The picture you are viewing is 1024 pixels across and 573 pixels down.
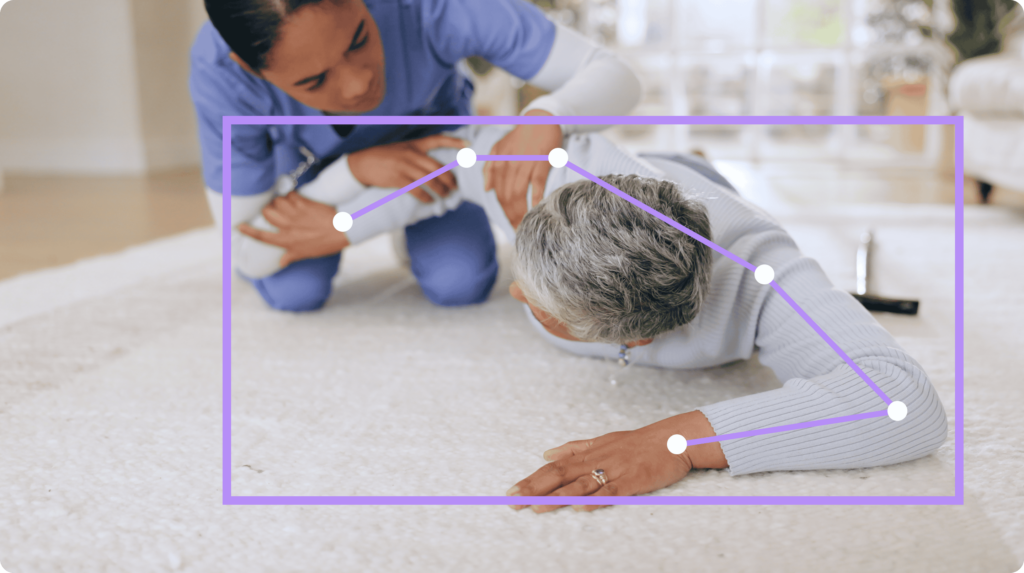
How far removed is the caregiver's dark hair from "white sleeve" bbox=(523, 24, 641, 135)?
316 mm

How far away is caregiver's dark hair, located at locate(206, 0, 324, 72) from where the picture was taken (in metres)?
0.81

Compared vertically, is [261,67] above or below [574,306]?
above

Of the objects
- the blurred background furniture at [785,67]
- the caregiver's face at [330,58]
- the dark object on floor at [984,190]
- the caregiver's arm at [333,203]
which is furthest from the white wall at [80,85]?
the dark object on floor at [984,190]

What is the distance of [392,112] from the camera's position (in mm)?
1137

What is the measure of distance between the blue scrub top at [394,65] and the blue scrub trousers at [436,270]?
0.54 ft

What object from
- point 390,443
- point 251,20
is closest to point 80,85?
point 251,20

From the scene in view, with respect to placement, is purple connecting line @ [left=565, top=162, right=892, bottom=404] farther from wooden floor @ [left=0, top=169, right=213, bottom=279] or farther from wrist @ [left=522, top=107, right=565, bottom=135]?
wooden floor @ [left=0, top=169, right=213, bottom=279]

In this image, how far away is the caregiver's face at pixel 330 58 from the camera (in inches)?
32.5

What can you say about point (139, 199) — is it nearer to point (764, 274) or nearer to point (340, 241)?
point (340, 241)

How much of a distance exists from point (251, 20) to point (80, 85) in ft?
11.0

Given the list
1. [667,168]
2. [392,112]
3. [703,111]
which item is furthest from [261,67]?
[703,111]

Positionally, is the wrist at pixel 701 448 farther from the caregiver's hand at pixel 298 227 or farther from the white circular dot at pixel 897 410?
the caregiver's hand at pixel 298 227

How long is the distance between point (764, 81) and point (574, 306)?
11.9 feet

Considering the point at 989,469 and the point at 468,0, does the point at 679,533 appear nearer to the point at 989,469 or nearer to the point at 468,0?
the point at 989,469
